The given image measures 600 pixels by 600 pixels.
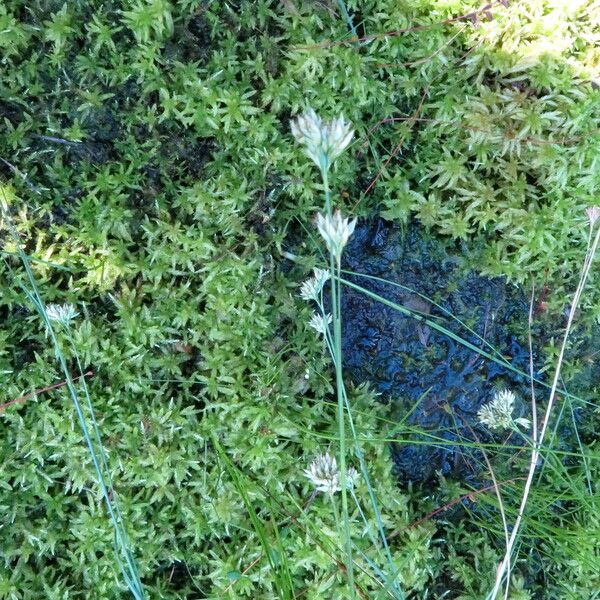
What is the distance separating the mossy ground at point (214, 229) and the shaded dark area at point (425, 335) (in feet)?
0.73

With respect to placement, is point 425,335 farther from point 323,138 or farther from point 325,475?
point 323,138

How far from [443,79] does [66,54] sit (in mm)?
1667

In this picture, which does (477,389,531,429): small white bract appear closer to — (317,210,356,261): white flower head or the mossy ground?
the mossy ground

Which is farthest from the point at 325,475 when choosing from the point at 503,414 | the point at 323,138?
the point at 323,138

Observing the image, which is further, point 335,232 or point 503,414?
point 503,414

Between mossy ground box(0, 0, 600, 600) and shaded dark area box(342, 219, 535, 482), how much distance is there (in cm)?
22

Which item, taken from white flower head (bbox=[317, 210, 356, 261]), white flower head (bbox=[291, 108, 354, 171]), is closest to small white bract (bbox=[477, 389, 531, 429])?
white flower head (bbox=[317, 210, 356, 261])

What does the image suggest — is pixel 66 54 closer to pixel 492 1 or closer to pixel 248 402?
pixel 248 402

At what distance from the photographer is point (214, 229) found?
2.59 meters

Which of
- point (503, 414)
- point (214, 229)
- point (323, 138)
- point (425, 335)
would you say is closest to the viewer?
point (323, 138)

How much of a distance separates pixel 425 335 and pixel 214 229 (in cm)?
113

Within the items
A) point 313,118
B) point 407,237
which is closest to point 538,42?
point 407,237

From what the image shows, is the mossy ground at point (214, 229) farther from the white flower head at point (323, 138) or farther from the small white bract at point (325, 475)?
the white flower head at point (323, 138)

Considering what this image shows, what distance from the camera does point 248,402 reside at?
257cm
